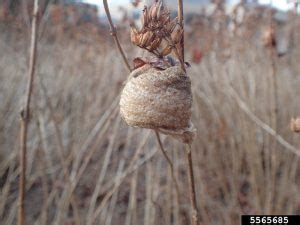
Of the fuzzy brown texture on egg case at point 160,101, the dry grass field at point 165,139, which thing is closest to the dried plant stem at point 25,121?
the fuzzy brown texture on egg case at point 160,101

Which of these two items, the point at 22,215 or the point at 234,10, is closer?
the point at 22,215

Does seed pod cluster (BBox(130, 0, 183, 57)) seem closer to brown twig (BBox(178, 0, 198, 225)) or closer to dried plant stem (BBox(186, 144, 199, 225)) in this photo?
brown twig (BBox(178, 0, 198, 225))

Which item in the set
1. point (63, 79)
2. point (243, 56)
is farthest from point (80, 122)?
point (243, 56)

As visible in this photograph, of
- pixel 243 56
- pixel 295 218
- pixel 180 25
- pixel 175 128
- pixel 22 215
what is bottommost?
pixel 295 218

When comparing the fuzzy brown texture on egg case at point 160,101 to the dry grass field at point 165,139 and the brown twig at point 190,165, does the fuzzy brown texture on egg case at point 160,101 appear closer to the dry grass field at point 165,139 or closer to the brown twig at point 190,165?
the brown twig at point 190,165

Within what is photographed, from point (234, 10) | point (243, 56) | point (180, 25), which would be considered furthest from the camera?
point (243, 56)

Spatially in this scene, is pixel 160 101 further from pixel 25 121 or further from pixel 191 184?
pixel 25 121

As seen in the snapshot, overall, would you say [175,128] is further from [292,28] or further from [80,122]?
[292,28]
